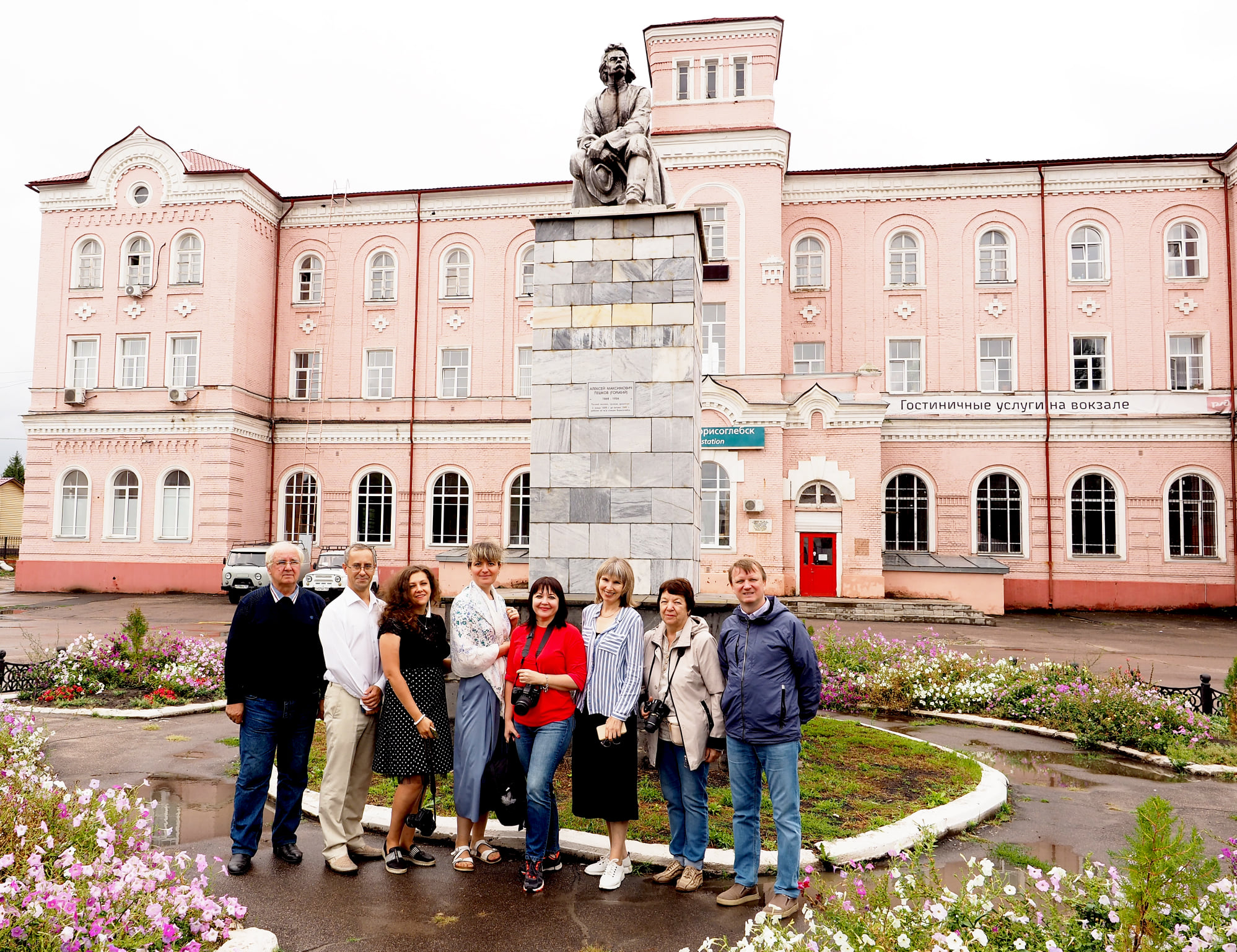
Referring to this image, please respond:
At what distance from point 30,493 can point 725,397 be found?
2272 centimetres

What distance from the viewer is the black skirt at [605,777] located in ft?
16.2

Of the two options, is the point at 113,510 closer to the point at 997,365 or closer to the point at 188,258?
the point at 188,258

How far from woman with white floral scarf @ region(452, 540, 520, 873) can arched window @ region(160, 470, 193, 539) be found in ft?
80.4

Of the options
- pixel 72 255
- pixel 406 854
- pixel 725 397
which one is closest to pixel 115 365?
pixel 72 255

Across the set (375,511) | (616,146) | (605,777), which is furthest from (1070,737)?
(375,511)

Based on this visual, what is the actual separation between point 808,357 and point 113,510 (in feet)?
75.5

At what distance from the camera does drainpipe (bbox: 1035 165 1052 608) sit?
80.8ft

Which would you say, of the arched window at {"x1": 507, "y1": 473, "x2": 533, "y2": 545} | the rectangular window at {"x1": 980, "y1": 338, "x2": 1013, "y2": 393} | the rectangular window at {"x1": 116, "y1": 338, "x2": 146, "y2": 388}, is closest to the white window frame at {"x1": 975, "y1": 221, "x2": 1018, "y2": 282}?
the rectangular window at {"x1": 980, "y1": 338, "x2": 1013, "y2": 393}

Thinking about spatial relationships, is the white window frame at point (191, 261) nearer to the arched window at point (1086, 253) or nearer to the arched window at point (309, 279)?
the arched window at point (309, 279)

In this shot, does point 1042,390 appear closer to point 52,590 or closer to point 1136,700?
point 1136,700

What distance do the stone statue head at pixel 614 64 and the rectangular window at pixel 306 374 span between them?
2229 centimetres

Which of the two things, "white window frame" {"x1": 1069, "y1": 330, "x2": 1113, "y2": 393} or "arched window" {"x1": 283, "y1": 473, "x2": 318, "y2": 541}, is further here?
"arched window" {"x1": 283, "y1": 473, "x2": 318, "y2": 541}

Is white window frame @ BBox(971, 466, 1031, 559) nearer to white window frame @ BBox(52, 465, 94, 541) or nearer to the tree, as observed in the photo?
white window frame @ BBox(52, 465, 94, 541)

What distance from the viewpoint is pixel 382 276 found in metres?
29.0
